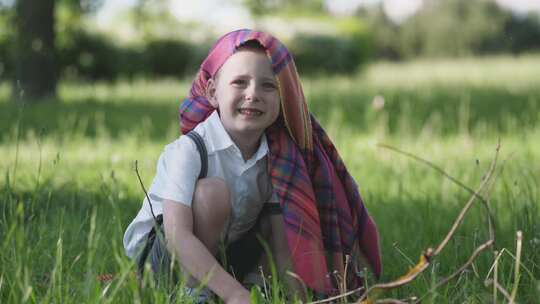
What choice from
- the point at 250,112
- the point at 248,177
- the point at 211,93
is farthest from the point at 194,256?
the point at 211,93

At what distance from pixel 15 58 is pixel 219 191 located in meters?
8.58

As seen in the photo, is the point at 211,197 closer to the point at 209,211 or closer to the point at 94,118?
the point at 209,211

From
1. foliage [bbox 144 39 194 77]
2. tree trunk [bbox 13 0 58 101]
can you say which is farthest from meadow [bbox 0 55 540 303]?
foliage [bbox 144 39 194 77]

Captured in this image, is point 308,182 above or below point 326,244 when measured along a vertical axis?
above

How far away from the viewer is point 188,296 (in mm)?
1927

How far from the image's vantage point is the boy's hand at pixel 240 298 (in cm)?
196

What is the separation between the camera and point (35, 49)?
9.83 m

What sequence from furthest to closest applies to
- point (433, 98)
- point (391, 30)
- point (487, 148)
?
point (391, 30) → point (433, 98) → point (487, 148)

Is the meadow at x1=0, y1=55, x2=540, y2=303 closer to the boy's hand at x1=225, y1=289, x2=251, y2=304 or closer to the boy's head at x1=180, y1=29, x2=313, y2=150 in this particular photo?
the boy's hand at x1=225, y1=289, x2=251, y2=304

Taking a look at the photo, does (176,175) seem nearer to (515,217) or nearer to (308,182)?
(308,182)

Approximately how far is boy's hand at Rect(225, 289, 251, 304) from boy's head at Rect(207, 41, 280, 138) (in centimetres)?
49

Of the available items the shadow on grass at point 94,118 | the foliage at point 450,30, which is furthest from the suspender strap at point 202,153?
the foliage at point 450,30

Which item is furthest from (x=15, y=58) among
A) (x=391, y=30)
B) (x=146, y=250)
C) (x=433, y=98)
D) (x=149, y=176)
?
(x=391, y=30)

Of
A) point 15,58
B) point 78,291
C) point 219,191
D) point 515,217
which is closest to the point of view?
point 78,291
